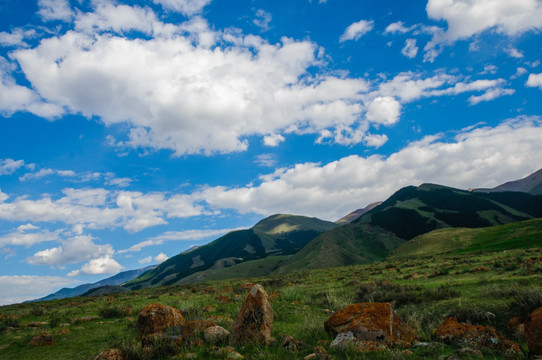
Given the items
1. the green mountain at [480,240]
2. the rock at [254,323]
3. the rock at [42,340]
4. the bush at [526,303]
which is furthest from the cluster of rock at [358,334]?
the green mountain at [480,240]

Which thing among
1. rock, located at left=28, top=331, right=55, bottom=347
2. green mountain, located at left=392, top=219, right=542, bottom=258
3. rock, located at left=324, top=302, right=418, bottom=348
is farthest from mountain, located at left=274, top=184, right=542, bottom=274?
rock, located at left=324, top=302, right=418, bottom=348

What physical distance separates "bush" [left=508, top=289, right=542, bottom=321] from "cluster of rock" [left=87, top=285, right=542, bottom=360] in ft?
7.12

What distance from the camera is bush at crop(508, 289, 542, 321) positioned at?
29.1ft

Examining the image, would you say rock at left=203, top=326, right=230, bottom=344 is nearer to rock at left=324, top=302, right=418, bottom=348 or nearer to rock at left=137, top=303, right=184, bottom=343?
rock at left=137, top=303, right=184, bottom=343

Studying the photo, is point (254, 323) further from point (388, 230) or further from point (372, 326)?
point (388, 230)

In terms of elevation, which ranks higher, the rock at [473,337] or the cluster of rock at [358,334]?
the cluster of rock at [358,334]

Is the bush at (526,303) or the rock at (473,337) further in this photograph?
the bush at (526,303)

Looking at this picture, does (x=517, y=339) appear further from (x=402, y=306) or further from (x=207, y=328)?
(x=207, y=328)

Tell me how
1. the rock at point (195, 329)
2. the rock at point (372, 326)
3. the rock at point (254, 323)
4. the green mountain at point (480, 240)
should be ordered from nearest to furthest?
the rock at point (372, 326), the rock at point (254, 323), the rock at point (195, 329), the green mountain at point (480, 240)

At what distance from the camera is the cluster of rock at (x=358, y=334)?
6.54m

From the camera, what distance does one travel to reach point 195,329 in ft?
32.2

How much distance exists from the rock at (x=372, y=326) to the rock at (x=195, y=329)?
13.2ft

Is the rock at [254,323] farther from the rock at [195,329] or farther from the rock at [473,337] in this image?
the rock at [473,337]

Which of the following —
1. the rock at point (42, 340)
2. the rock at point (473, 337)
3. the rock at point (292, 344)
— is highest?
the rock at point (42, 340)
